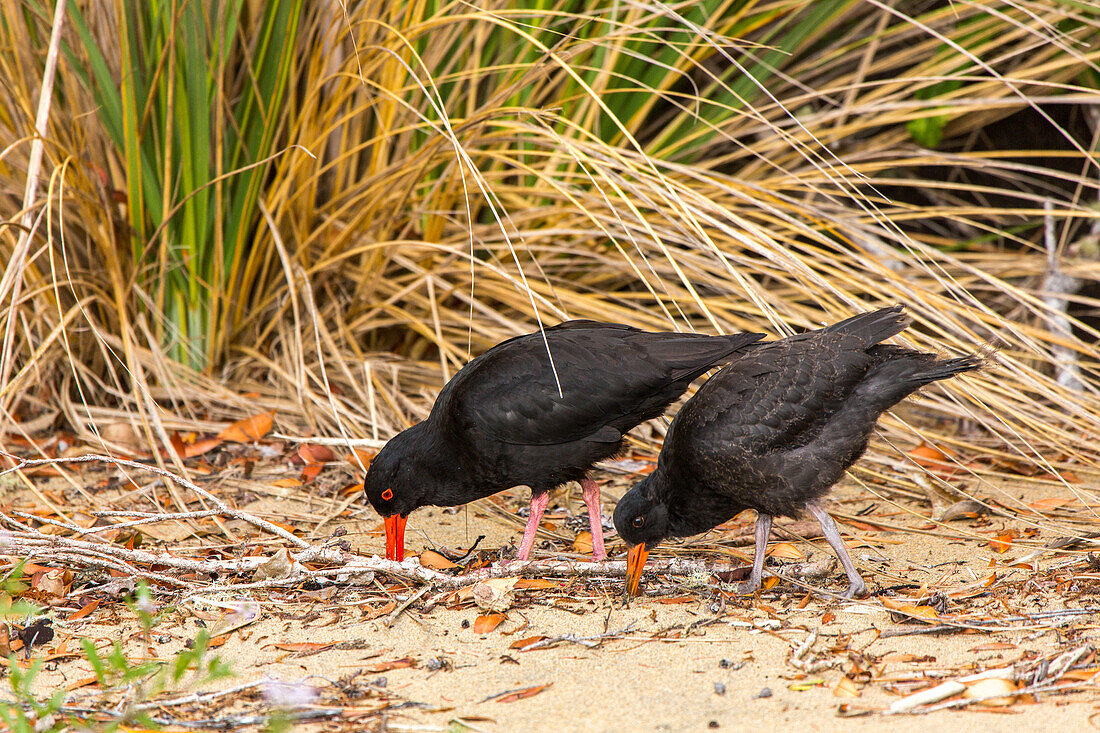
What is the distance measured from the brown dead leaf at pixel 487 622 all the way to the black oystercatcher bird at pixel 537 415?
49 cm

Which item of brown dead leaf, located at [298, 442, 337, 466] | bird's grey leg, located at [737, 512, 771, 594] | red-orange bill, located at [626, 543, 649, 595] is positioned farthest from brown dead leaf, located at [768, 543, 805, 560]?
brown dead leaf, located at [298, 442, 337, 466]

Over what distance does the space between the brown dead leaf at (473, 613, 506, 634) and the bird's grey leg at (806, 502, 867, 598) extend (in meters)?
0.95

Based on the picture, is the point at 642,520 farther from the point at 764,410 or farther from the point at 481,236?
the point at 481,236

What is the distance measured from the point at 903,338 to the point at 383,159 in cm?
226

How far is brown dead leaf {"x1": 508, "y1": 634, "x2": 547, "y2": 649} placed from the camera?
8.27 feet

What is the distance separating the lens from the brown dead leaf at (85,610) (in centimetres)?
275

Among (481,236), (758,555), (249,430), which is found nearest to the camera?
(758,555)

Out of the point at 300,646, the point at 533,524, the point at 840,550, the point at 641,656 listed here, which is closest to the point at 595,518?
the point at 533,524

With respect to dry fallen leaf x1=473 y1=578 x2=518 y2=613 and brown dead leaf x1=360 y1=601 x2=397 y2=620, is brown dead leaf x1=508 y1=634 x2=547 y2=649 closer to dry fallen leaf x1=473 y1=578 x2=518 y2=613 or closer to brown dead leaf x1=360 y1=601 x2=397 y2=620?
dry fallen leaf x1=473 y1=578 x2=518 y2=613

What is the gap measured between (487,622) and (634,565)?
511 millimetres

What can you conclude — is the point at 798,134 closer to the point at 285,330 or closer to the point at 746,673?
the point at 285,330

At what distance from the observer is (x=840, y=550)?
289 cm

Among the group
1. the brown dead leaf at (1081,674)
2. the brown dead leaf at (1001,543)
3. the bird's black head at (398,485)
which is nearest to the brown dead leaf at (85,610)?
the bird's black head at (398,485)

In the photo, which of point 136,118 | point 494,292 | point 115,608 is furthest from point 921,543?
point 136,118
